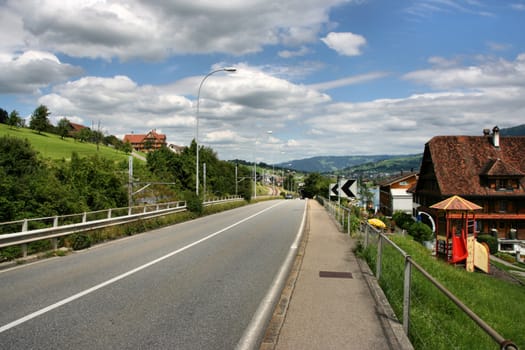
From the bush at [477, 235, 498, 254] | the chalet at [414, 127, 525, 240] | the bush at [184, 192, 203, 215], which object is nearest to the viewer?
the bush at [184, 192, 203, 215]

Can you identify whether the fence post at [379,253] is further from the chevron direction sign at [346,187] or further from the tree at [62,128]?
the tree at [62,128]

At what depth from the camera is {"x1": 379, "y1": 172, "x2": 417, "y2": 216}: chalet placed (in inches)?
3228

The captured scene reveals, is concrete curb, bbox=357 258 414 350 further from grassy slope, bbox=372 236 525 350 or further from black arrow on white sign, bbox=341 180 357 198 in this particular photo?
black arrow on white sign, bbox=341 180 357 198

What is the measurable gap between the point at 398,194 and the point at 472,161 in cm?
2597

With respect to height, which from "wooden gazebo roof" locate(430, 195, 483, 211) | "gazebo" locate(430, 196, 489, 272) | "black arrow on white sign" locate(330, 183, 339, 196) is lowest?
"gazebo" locate(430, 196, 489, 272)

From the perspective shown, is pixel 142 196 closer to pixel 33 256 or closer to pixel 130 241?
pixel 130 241

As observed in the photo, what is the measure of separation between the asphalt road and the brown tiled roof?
4786 cm

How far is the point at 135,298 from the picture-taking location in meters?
7.33

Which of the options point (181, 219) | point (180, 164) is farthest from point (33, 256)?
point (180, 164)

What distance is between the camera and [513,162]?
57969mm

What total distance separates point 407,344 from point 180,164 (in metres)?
59.6

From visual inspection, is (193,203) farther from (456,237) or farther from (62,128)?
(62,128)

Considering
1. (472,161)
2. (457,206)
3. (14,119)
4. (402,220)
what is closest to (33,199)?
(457,206)

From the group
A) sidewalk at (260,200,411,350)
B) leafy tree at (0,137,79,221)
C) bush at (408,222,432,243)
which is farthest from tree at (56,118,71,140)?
sidewalk at (260,200,411,350)
